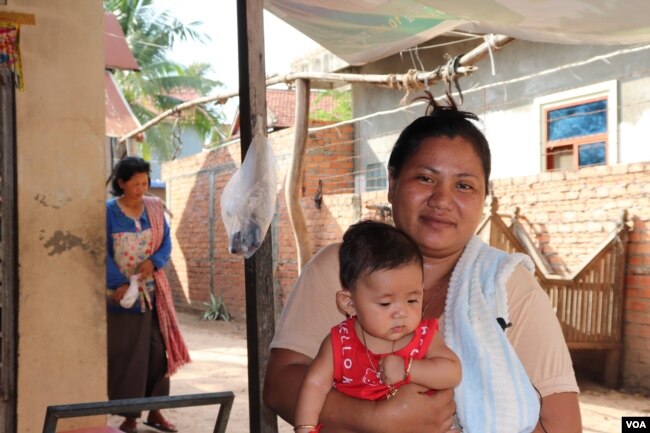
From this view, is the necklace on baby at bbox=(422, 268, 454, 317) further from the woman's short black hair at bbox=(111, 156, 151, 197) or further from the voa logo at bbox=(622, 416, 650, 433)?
the woman's short black hair at bbox=(111, 156, 151, 197)

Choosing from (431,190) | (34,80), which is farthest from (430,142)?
(34,80)

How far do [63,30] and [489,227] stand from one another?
4428 mm

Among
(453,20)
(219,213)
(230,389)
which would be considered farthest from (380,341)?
(219,213)

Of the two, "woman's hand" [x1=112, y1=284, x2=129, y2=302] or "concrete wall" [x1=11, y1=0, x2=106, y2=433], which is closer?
"concrete wall" [x1=11, y1=0, x2=106, y2=433]

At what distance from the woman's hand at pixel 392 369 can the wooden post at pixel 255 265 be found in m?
1.55

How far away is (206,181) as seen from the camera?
14.2 metres

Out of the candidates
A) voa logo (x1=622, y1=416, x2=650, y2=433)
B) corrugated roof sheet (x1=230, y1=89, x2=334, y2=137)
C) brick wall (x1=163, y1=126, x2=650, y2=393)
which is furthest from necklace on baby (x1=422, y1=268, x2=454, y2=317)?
corrugated roof sheet (x1=230, y1=89, x2=334, y2=137)

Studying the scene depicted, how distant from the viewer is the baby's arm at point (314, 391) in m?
1.83

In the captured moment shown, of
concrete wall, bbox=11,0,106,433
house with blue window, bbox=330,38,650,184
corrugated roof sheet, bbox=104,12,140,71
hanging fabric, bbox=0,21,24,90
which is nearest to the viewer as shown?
hanging fabric, bbox=0,21,24,90

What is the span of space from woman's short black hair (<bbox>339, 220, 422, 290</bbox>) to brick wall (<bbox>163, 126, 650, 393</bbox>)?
5.38 metres

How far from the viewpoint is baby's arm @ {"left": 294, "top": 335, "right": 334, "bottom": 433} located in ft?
5.99

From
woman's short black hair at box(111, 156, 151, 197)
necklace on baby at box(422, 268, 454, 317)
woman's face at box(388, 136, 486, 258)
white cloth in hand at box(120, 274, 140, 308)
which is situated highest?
woman's short black hair at box(111, 156, 151, 197)

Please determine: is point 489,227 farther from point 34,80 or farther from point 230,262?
point 230,262

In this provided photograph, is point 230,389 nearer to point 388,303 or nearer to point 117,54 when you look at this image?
point 117,54
